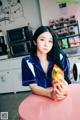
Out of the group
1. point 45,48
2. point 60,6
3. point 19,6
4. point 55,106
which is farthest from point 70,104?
point 19,6

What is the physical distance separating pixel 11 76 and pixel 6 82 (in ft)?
0.51

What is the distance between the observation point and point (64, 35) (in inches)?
149

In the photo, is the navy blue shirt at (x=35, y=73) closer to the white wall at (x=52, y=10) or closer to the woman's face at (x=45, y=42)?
the woman's face at (x=45, y=42)

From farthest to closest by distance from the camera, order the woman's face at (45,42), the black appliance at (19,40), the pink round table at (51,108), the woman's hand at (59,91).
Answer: the black appliance at (19,40) → the woman's face at (45,42) → the woman's hand at (59,91) → the pink round table at (51,108)

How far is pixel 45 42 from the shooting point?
123 centimetres

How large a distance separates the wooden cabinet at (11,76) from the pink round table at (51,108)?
8.91ft

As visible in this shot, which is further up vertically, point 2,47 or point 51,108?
point 51,108

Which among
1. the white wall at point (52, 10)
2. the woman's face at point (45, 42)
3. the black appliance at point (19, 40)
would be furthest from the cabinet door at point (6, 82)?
the woman's face at point (45, 42)

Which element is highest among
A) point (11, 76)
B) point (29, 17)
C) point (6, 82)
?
point (29, 17)

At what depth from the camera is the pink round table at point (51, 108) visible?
927 mm

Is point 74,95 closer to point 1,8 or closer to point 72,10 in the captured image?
point 72,10

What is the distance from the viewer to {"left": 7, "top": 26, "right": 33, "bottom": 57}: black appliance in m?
3.88

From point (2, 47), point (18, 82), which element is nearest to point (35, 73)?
point (18, 82)

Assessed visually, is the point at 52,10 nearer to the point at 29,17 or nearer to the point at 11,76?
the point at 29,17
